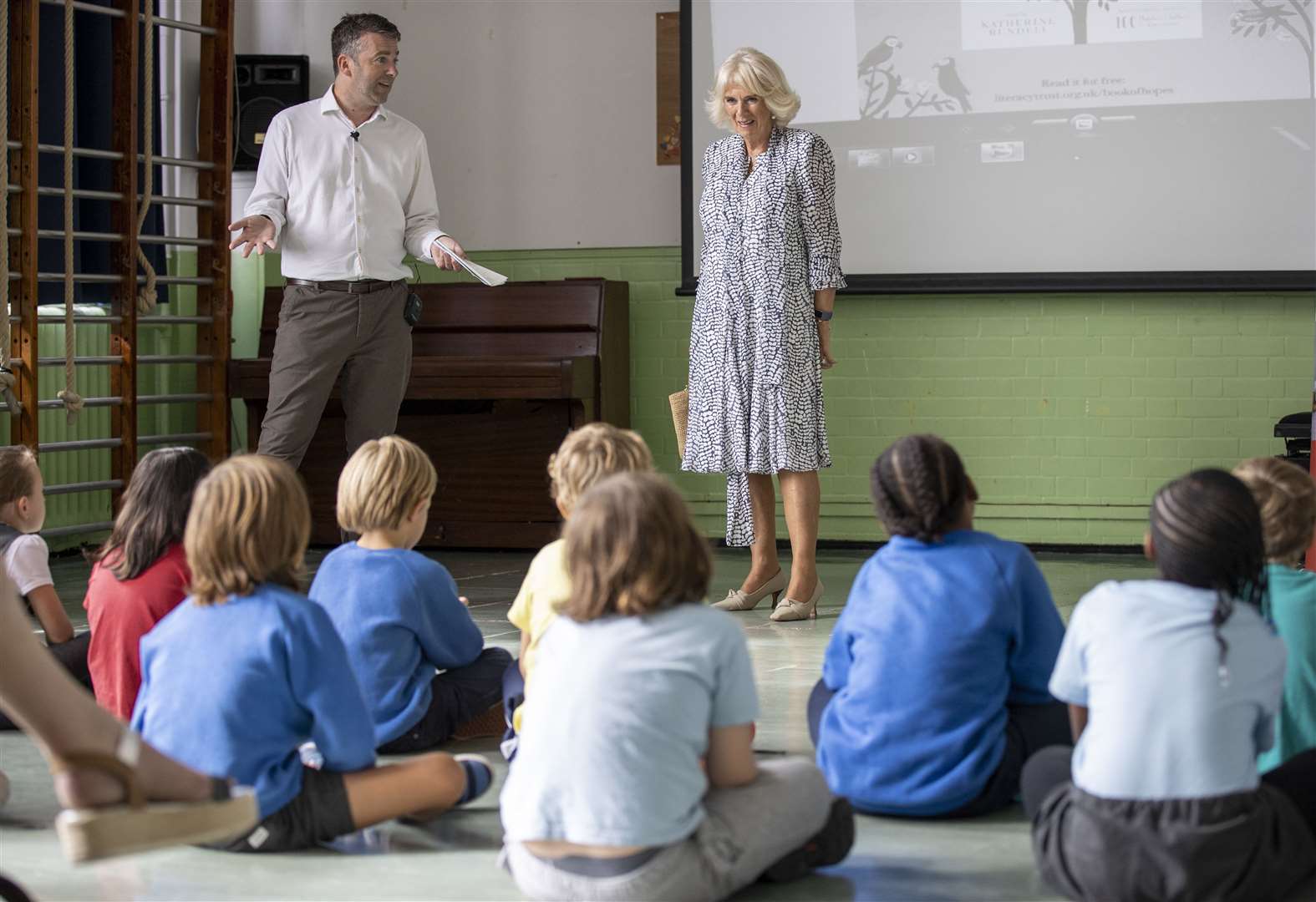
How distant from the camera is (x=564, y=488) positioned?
8.75ft

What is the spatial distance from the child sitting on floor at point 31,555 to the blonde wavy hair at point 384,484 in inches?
26.9

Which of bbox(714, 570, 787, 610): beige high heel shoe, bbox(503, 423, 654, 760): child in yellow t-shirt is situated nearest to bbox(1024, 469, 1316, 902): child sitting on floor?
bbox(503, 423, 654, 760): child in yellow t-shirt

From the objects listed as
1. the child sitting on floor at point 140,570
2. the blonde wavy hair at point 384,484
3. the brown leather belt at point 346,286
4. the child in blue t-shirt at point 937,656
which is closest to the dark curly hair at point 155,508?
the child sitting on floor at point 140,570

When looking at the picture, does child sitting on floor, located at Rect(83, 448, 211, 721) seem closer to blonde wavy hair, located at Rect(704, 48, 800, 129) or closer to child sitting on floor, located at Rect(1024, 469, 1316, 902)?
child sitting on floor, located at Rect(1024, 469, 1316, 902)

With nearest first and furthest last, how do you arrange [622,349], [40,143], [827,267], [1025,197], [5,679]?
[5,679] → [827,267] → [40,143] → [1025,197] → [622,349]

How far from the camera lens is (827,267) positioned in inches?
169

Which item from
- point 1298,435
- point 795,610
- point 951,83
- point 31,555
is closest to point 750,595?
point 795,610

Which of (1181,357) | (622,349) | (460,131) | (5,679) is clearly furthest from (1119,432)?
(5,679)

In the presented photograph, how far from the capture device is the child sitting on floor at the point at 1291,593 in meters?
2.29

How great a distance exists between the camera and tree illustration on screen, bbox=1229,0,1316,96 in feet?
17.9

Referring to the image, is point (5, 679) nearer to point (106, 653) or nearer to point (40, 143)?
point (106, 653)

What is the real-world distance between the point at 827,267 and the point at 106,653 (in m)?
2.26

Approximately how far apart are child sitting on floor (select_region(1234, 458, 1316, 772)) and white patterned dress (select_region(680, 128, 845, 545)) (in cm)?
198

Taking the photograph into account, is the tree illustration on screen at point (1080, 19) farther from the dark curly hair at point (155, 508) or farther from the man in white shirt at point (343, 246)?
the dark curly hair at point (155, 508)
